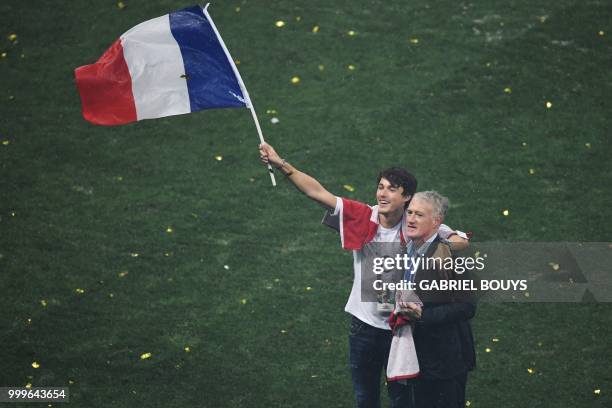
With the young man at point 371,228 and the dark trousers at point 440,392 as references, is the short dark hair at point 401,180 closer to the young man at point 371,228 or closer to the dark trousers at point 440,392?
the young man at point 371,228

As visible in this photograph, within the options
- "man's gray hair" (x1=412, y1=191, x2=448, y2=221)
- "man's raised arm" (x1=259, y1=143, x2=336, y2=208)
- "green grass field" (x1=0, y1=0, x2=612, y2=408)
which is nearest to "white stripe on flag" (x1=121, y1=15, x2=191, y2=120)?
"man's raised arm" (x1=259, y1=143, x2=336, y2=208)

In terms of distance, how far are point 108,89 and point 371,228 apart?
6.92 ft

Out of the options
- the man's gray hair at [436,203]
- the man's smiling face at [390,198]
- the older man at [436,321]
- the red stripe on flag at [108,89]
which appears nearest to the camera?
the older man at [436,321]

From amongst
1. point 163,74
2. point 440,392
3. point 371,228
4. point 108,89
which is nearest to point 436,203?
point 371,228

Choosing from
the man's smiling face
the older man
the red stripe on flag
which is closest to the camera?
the older man

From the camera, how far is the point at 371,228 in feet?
18.9

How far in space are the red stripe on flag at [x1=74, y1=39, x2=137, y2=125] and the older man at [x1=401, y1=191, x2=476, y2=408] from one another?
221cm

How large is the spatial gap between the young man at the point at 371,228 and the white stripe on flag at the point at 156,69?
98 centimetres

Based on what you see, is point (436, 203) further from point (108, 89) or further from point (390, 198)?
point (108, 89)

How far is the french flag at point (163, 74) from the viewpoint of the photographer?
6355 mm

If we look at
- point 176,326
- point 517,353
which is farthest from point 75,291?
point 517,353

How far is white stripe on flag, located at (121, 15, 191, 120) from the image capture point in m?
6.39

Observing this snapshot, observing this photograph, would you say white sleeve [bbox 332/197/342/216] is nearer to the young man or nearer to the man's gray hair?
the young man

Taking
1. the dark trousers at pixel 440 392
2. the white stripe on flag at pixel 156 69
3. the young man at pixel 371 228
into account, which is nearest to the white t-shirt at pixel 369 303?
the young man at pixel 371 228
